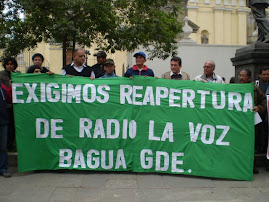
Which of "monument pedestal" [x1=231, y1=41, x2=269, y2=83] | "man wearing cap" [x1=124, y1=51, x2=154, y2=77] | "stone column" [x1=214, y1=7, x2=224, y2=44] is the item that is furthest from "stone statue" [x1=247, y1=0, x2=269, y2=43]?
"stone column" [x1=214, y1=7, x2=224, y2=44]

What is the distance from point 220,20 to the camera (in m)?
33.4

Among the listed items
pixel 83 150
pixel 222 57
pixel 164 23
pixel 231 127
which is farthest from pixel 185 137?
pixel 222 57

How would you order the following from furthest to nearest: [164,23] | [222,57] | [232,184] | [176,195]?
1. [222,57]
2. [164,23]
3. [232,184]
4. [176,195]

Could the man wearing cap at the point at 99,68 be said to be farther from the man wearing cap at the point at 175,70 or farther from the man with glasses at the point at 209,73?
the man with glasses at the point at 209,73

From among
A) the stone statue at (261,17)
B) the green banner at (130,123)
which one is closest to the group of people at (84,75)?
the green banner at (130,123)

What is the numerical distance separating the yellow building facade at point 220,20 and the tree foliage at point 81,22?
23.6 m

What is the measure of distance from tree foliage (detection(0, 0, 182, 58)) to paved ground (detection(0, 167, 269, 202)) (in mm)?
4403

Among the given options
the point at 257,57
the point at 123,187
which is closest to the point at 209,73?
the point at 257,57

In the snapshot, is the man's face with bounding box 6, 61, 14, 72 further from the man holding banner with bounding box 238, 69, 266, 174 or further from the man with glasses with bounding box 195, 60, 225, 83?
the man holding banner with bounding box 238, 69, 266, 174

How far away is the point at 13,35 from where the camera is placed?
9.16 metres

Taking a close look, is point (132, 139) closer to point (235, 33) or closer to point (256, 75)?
point (256, 75)

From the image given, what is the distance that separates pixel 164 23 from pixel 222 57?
3.83 meters

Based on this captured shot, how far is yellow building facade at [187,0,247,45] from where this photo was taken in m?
33.1

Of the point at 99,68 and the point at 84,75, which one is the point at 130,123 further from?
the point at 99,68
